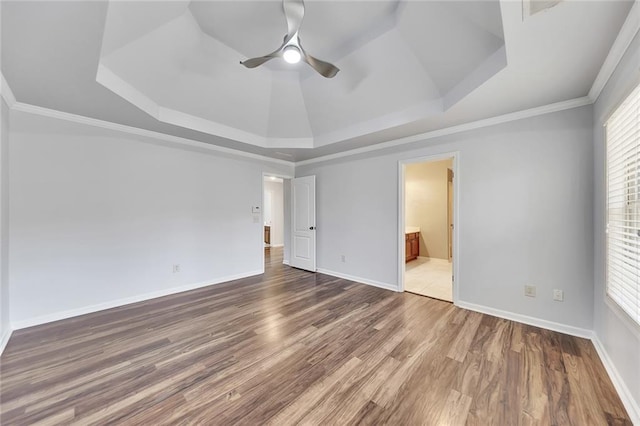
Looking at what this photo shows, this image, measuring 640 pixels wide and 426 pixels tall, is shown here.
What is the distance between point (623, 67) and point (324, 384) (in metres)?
3.20

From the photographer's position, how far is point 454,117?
9.75 ft

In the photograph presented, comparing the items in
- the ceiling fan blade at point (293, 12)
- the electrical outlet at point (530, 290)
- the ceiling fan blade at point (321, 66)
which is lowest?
the electrical outlet at point (530, 290)

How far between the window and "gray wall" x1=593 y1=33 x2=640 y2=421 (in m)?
0.09

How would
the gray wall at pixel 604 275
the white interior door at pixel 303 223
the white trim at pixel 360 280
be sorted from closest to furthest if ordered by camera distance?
the gray wall at pixel 604 275
the white trim at pixel 360 280
the white interior door at pixel 303 223

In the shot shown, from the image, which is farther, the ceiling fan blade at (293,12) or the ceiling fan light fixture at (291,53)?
the ceiling fan light fixture at (291,53)

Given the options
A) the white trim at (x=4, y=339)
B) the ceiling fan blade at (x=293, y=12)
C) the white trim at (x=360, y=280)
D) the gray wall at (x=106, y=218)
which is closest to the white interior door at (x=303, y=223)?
the white trim at (x=360, y=280)

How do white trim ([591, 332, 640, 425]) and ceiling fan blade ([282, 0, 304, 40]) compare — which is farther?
ceiling fan blade ([282, 0, 304, 40])

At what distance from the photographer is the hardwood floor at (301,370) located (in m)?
1.54

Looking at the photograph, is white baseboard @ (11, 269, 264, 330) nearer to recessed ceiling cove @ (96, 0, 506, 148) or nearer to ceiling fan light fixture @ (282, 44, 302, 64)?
recessed ceiling cove @ (96, 0, 506, 148)

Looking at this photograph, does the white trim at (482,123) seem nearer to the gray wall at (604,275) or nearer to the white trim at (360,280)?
the gray wall at (604,275)

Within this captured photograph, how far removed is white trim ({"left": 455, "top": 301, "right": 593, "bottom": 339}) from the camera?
8.12ft

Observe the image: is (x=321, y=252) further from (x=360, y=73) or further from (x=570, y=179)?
(x=570, y=179)

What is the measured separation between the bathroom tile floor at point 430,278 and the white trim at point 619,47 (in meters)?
2.83

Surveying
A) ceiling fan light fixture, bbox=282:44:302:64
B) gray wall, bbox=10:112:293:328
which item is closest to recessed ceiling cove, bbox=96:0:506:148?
ceiling fan light fixture, bbox=282:44:302:64
